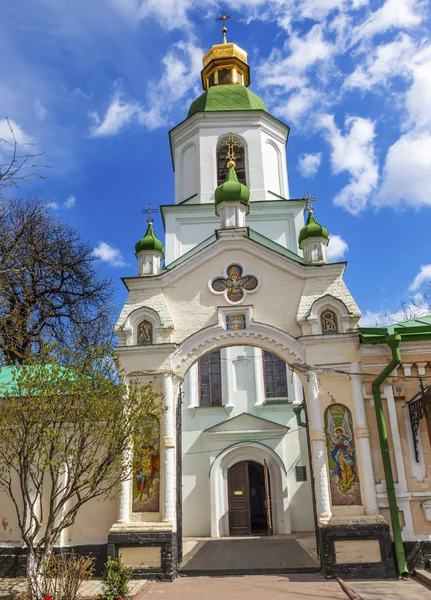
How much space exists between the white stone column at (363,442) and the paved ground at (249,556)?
60.7 inches

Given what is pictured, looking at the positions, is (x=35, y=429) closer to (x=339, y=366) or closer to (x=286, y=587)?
(x=286, y=587)

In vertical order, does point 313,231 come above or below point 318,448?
above

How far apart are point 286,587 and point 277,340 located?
14.3 ft

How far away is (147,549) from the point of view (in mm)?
9180

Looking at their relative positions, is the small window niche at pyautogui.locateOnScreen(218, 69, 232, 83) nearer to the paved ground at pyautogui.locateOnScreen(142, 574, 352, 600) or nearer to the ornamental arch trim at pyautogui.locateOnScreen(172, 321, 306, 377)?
the ornamental arch trim at pyautogui.locateOnScreen(172, 321, 306, 377)

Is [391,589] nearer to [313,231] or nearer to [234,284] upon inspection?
[234,284]

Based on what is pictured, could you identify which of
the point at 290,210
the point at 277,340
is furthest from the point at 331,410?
the point at 290,210

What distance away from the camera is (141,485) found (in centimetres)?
977

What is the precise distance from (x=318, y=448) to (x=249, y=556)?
11.3ft

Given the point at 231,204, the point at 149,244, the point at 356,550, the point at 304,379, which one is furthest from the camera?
the point at 231,204

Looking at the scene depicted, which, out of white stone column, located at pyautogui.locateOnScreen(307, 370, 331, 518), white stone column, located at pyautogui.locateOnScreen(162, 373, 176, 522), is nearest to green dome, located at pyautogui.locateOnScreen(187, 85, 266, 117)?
white stone column, located at pyautogui.locateOnScreen(162, 373, 176, 522)

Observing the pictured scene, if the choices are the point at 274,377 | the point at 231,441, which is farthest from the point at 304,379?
the point at 274,377

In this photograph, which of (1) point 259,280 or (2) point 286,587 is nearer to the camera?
(2) point 286,587

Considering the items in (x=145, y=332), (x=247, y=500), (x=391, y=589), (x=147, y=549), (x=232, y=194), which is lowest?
(x=391, y=589)
